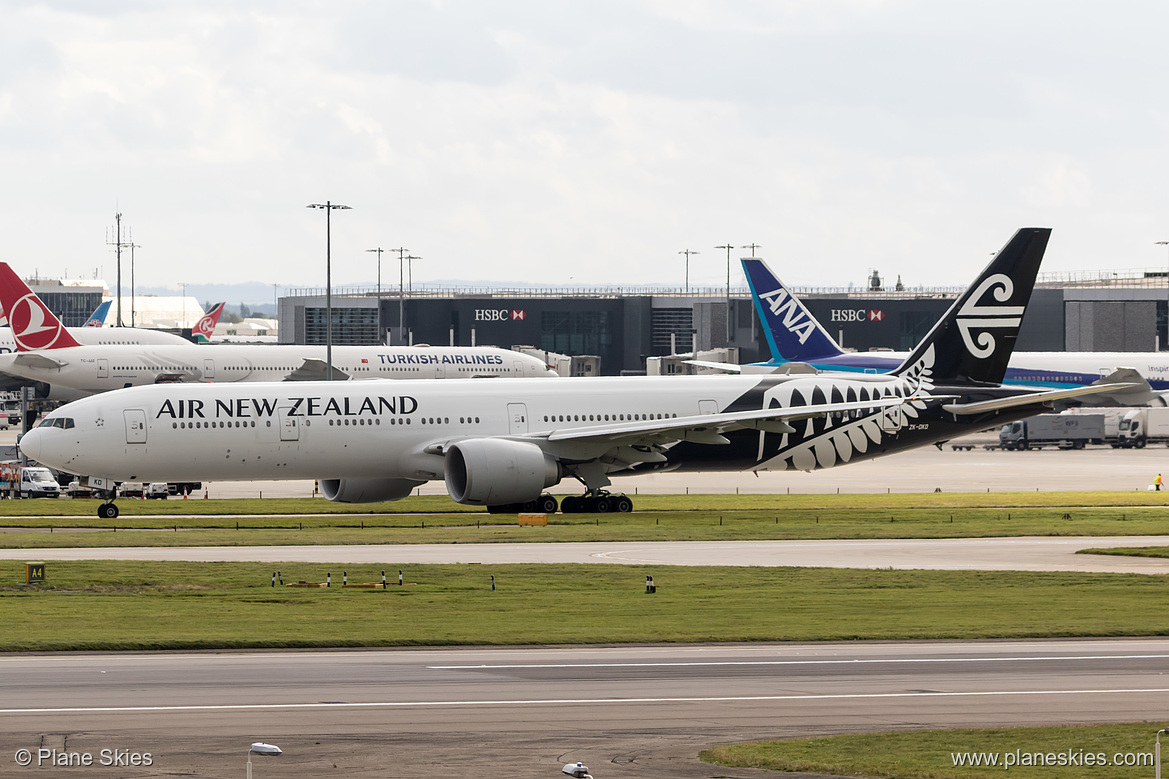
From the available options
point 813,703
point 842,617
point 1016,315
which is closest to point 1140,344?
point 1016,315

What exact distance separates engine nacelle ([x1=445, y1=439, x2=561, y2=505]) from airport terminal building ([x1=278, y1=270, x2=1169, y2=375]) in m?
98.6

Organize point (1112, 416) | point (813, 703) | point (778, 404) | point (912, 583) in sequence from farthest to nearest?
1. point (1112, 416)
2. point (778, 404)
3. point (912, 583)
4. point (813, 703)

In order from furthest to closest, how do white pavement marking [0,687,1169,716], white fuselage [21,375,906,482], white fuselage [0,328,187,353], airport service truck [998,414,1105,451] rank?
white fuselage [0,328,187,353]
airport service truck [998,414,1105,451]
white fuselage [21,375,906,482]
white pavement marking [0,687,1169,716]

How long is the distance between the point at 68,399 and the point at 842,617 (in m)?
101

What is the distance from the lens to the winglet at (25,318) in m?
109

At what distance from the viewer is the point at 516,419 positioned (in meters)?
54.0

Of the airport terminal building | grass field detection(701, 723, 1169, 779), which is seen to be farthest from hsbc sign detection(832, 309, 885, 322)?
grass field detection(701, 723, 1169, 779)

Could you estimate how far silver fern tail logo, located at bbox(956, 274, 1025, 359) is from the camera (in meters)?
58.1

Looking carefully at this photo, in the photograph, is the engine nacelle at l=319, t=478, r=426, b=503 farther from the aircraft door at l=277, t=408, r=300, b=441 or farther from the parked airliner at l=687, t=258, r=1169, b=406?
the parked airliner at l=687, t=258, r=1169, b=406

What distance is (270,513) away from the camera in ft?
182

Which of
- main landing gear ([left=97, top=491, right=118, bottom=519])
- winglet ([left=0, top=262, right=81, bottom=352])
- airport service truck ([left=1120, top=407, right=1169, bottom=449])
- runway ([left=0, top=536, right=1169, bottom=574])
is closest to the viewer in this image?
runway ([left=0, top=536, right=1169, bottom=574])

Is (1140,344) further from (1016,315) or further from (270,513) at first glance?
(270,513)

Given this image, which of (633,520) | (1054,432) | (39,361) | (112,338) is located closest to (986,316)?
(633,520)

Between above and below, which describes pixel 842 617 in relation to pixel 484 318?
below
